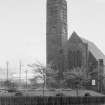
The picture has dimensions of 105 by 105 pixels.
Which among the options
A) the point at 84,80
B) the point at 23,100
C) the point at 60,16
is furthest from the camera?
the point at 60,16

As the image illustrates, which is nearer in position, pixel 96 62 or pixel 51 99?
pixel 51 99

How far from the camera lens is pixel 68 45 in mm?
78062

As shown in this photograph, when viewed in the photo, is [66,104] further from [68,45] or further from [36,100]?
[68,45]

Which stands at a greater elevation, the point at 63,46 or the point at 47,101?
the point at 63,46

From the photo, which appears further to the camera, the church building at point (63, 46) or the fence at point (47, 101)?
the church building at point (63, 46)

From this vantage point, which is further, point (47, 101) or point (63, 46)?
point (63, 46)

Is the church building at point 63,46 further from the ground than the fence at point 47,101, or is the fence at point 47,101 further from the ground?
the church building at point 63,46

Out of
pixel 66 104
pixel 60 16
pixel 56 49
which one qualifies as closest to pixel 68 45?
pixel 56 49

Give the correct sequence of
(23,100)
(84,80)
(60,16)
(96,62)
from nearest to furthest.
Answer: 1. (23,100)
2. (84,80)
3. (96,62)
4. (60,16)

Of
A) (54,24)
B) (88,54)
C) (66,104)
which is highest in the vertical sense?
(54,24)

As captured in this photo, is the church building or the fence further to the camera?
the church building

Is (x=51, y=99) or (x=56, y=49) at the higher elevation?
(x=56, y=49)

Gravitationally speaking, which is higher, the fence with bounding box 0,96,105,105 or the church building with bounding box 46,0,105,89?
the church building with bounding box 46,0,105,89

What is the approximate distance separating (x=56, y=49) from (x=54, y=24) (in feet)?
25.1
